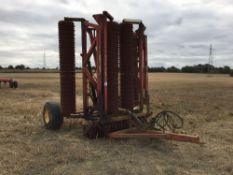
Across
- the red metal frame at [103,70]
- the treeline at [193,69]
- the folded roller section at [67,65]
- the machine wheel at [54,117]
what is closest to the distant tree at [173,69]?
the treeline at [193,69]

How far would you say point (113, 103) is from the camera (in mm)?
6727

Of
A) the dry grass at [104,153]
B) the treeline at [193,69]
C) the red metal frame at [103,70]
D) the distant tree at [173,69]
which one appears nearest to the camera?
the dry grass at [104,153]

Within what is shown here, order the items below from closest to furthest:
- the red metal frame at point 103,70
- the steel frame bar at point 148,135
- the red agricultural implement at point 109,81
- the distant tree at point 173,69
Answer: the steel frame bar at point 148,135
the red metal frame at point 103,70
the red agricultural implement at point 109,81
the distant tree at point 173,69

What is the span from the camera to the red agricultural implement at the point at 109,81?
21.2 feet

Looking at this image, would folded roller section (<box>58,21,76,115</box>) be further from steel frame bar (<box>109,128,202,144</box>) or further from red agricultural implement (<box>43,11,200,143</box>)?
steel frame bar (<box>109,128,202,144</box>)

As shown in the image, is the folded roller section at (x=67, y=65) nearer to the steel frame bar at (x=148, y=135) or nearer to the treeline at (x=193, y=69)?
the steel frame bar at (x=148, y=135)

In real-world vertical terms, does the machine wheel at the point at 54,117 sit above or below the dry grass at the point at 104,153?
above

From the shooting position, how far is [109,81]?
6.65m

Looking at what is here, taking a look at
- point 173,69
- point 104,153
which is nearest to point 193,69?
point 173,69

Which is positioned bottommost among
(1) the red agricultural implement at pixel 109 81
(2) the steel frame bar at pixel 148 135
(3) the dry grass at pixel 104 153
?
(3) the dry grass at pixel 104 153

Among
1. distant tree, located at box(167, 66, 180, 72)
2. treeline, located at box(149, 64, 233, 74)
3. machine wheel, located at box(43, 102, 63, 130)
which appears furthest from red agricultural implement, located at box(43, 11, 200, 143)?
distant tree, located at box(167, 66, 180, 72)

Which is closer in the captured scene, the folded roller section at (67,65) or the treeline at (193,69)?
the folded roller section at (67,65)

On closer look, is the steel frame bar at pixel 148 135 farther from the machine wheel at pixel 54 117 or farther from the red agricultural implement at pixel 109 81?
the machine wheel at pixel 54 117

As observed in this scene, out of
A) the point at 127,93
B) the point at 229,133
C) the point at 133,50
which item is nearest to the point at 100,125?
the point at 127,93
